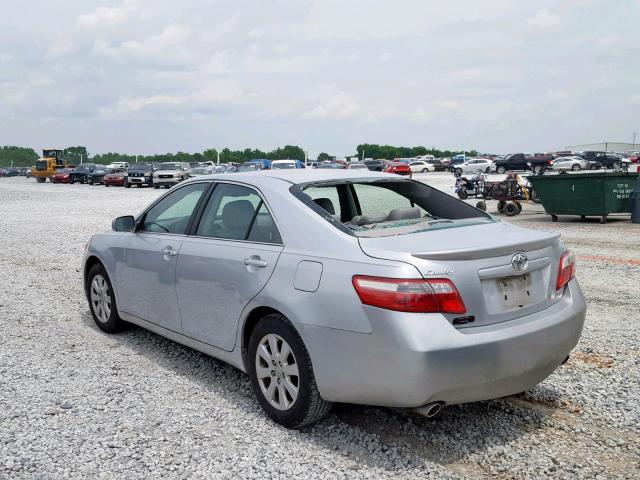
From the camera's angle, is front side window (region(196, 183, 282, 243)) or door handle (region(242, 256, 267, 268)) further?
front side window (region(196, 183, 282, 243))

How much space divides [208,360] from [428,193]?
7.21ft

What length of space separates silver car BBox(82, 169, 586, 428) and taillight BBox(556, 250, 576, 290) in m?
0.02

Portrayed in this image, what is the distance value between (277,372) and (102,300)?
2778mm

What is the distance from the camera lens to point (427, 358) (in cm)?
311

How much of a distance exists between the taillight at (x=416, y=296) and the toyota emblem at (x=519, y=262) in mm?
442

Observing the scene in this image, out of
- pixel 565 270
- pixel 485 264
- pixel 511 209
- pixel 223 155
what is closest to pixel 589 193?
pixel 511 209

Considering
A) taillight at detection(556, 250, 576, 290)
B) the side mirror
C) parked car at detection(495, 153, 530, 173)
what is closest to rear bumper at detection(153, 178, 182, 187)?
parked car at detection(495, 153, 530, 173)

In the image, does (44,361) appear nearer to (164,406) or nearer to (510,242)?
(164,406)

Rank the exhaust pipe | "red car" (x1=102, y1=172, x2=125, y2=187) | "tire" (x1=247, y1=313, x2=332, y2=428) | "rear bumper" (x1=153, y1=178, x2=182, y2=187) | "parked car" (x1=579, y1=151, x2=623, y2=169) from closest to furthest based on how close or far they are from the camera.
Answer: the exhaust pipe < "tire" (x1=247, y1=313, x2=332, y2=428) < "rear bumper" (x1=153, y1=178, x2=182, y2=187) < "red car" (x1=102, y1=172, x2=125, y2=187) < "parked car" (x1=579, y1=151, x2=623, y2=169)

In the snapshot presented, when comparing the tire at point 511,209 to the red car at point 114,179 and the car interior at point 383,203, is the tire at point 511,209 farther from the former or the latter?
the red car at point 114,179

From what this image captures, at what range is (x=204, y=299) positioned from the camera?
4355 millimetres

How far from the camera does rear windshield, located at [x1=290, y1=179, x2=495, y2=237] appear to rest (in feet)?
13.1

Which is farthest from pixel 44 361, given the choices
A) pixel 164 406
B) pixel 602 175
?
pixel 602 175

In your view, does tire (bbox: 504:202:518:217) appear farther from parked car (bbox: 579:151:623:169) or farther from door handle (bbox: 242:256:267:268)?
parked car (bbox: 579:151:623:169)
